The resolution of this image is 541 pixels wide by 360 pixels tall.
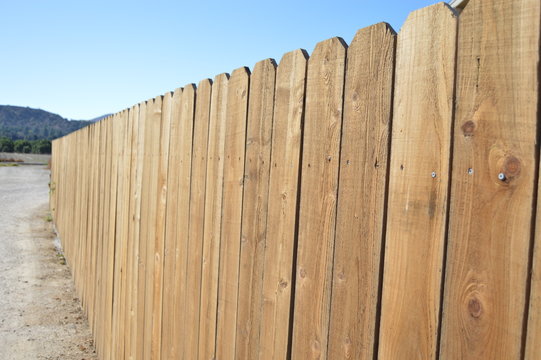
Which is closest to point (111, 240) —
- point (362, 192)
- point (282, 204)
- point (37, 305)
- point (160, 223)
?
point (160, 223)

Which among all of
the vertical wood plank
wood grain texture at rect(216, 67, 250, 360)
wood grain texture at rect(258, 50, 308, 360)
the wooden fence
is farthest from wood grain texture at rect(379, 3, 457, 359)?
the vertical wood plank

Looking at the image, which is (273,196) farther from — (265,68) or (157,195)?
(157,195)

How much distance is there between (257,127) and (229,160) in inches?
11.0

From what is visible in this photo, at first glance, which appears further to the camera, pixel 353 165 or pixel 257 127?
pixel 257 127

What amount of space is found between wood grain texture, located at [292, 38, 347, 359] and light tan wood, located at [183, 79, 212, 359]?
2.91 feet

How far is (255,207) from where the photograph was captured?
196 cm

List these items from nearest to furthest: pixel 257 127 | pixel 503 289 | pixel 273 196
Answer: pixel 503 289
pixel 273 196
pixel 257 127

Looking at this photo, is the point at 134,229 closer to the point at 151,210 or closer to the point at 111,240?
the point at 151,210

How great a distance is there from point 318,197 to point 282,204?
226 mm

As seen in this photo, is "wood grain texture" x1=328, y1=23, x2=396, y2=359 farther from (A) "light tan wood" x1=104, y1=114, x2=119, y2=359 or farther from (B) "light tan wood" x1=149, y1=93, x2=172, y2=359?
(A) "light tan wood" x1=104, y1=114, x2=119, y2=359

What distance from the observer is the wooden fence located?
105 centimetres

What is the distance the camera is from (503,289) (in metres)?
1.04

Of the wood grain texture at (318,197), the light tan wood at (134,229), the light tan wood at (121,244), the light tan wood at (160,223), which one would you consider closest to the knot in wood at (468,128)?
the wood grain texture at (318,197)

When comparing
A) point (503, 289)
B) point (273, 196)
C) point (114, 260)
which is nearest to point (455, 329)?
point (503, 289)
